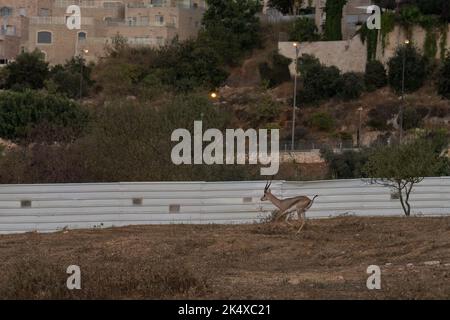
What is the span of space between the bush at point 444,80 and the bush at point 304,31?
464 inches

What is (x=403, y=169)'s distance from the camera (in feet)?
88.4

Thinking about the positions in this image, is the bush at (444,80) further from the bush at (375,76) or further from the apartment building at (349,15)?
the apartment building at (349,15)

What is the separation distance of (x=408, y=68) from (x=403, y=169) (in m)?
41.2

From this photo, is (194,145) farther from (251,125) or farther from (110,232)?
(251,125)

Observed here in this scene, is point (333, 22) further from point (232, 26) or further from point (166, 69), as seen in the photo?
point (166, 69)

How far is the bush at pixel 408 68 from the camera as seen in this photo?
6781 centimetres

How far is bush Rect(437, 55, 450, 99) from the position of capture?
219ft

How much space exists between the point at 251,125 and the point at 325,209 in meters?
40.6

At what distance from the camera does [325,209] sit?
92.0ft

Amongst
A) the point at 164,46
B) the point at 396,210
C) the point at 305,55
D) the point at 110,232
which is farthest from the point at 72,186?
the point at 164,46

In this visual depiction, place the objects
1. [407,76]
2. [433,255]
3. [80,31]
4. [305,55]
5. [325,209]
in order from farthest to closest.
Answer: [80,31] → [305,55] → [407,76] → [325,209] → [433,255]
